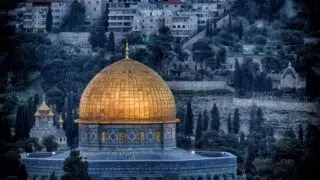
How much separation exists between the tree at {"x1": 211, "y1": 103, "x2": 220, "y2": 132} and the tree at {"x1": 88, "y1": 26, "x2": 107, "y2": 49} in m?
24.4

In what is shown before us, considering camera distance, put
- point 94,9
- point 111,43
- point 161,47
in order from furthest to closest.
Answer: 1. point 94,9
2. point 111,43
3. point 161,47

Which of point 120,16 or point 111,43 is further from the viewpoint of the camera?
point 120,16

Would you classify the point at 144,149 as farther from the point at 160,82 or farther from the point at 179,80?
the point at 179,80

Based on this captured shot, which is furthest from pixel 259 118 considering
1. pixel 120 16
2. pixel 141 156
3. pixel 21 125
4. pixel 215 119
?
pixel 141 156

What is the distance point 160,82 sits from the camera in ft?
281

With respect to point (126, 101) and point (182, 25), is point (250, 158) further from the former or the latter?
point (182, 25)

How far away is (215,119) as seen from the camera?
120 meters

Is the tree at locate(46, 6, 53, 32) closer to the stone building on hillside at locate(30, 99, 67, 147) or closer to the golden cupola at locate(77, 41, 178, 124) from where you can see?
the stone building on hillside at locate(30, 99, 67, 147)

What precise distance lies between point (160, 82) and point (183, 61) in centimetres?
6240

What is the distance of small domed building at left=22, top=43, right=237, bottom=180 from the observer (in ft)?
277

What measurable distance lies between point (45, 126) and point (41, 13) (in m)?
47.8

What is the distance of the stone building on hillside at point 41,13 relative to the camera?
16138 cm

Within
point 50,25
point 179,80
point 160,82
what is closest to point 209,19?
point 50,25

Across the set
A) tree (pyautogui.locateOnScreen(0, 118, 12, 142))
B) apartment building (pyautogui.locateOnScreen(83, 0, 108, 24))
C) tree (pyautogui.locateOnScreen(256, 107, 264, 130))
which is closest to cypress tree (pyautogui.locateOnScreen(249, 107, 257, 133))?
tree (pyautogui.locateOnScreen(256, 107, 264, 130))
